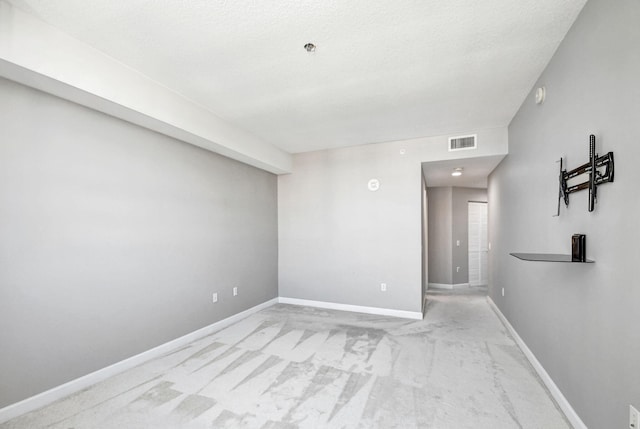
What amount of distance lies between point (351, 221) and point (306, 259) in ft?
3.52

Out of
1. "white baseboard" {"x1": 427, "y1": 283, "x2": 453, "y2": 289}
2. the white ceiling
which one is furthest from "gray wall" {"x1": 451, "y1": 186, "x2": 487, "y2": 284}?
the white ceiling

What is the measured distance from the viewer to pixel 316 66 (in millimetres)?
2436

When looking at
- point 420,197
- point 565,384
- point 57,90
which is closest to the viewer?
point 565,384

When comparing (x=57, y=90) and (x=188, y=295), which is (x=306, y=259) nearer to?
(x=188, y=295)

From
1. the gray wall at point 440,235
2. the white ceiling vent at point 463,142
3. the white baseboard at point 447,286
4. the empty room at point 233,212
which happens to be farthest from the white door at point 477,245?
the white ceiling vent at point 463,142

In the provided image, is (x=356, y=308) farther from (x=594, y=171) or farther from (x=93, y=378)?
(x=594, y=171)

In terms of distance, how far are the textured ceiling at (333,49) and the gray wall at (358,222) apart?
1105 mm

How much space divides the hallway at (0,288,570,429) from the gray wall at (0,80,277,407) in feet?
1.15

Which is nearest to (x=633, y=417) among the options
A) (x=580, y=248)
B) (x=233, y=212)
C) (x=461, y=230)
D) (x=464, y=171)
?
(x=580, y=248)

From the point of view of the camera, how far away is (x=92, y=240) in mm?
2471

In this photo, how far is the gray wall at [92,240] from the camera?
2.03 meters

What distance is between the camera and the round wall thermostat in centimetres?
456

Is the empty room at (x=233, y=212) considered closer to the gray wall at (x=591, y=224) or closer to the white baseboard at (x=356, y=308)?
the gray wall at (x=591, y=224)

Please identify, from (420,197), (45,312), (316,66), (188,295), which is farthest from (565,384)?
(45,312)
